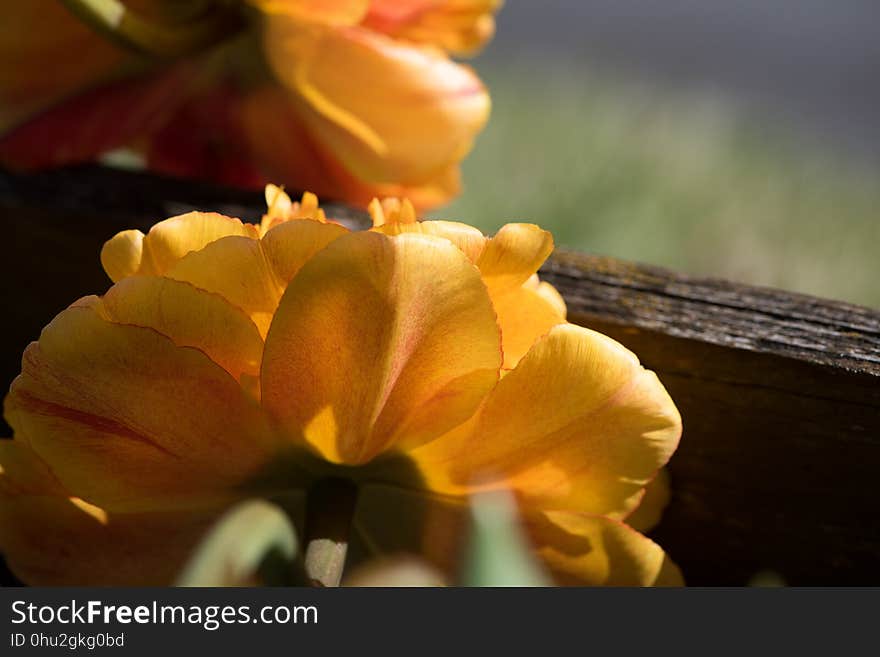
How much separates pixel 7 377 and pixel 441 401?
176mm

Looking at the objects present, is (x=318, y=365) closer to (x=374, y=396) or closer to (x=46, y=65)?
Result: (x=374, y=396)

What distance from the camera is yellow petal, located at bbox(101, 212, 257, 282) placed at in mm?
165

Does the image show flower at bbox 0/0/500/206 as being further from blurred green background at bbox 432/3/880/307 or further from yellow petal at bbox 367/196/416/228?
blurred green background at bbox 432/3/880/307

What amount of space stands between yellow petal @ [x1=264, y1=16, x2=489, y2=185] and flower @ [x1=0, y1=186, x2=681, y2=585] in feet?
0.40

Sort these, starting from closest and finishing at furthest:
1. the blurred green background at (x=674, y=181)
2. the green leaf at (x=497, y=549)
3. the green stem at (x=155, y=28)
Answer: the green leaf at (x=497, y=549) < the green stem at (x=155, y=28) < the blurred green background at (x=674, y=181)

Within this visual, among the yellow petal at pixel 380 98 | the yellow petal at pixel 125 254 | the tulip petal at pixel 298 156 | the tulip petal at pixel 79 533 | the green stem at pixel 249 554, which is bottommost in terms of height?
the tulip petal at pixel 79 533

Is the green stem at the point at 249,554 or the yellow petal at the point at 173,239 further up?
the yellow petal at the point at 173,239

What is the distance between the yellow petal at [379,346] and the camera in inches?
6.0

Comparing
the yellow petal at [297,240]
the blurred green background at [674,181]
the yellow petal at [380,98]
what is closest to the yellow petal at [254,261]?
the yellow petal at [297,240]

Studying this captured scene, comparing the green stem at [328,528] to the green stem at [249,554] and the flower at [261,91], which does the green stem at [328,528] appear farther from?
the flower at [261,91]

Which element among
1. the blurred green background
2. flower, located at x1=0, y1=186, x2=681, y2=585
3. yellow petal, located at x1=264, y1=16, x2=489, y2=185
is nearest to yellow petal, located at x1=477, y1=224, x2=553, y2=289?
flower, located at x1=0, y1=186, x2=681, y2=585

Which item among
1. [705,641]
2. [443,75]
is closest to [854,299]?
[443,75]

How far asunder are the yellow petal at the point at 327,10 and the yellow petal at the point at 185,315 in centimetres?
15

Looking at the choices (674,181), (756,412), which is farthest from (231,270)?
(674,181)
